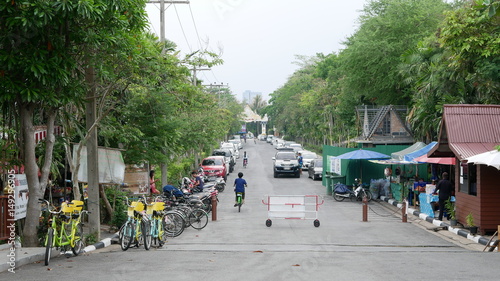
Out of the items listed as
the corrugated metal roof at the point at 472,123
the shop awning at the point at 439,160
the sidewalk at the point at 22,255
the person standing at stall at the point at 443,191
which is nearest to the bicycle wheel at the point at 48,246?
the sidewalk at the point at 22,255

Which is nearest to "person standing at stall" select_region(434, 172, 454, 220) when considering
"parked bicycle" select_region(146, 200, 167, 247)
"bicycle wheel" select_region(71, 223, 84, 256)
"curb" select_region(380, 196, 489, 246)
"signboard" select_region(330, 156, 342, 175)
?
"curb" select_region(380, 196, 489, 246)

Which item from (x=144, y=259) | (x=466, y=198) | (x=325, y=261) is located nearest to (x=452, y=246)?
(x=466, y=198)

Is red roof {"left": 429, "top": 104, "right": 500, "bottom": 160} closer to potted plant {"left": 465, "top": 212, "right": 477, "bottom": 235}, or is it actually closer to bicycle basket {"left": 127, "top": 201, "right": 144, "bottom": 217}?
potted plant {"left": 465, "top": 212, "right": 477, "bottom": 235}

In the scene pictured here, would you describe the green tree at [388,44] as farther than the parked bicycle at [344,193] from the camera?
Yes

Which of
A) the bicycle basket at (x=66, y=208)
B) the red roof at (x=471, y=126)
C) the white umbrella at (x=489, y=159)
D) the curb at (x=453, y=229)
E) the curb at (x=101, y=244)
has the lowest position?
the curb at (x=453, y=229)

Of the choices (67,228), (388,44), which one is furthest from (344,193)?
(67,228)

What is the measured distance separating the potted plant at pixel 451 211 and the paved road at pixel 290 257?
950 mm

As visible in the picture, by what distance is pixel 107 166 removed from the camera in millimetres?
16141

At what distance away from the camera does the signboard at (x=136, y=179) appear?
20234mm

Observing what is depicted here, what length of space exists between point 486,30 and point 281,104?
8541cm

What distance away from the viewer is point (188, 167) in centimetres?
3781

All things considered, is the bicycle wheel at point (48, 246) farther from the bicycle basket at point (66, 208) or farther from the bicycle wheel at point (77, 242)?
the bicycle wheel at point (77, 242)

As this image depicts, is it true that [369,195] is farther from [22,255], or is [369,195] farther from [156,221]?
[22,255]

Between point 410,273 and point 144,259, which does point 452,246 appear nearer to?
point 410,273
